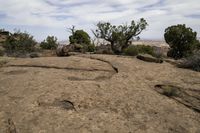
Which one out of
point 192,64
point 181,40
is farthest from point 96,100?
point 181,40

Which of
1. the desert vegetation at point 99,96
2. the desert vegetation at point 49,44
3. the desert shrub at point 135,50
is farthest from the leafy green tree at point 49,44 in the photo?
the desert vegetation at point 99,96

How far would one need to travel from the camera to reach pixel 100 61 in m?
11.8

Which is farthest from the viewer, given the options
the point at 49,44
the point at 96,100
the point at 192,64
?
the point at 49,44

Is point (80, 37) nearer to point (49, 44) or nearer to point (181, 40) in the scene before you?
point (49, 44)

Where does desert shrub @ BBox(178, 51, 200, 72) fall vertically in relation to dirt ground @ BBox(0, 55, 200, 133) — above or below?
above

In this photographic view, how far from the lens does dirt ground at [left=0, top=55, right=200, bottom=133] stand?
5.63 m

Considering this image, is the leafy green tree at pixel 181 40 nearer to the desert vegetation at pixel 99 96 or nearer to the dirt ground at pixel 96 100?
the desert vegetation at pixel 99 96

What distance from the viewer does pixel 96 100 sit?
691 cm

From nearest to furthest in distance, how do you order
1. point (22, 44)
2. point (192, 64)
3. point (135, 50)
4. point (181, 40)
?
point (192, 64), point (135, 50), point (181, 40), point (22, 44)

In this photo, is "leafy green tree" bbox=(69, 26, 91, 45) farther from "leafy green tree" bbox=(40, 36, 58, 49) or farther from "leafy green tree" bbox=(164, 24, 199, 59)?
"leafy green tree" bbox=(164, 24, 199, 59)

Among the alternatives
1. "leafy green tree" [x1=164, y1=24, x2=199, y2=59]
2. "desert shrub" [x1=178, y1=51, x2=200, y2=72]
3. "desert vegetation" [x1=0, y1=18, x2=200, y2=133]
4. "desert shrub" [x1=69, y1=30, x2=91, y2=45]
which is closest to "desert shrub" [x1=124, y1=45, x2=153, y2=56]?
"leafy green tree" [x1=164, y1=24, x2=199, y2=59]

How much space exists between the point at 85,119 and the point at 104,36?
38.4 meters

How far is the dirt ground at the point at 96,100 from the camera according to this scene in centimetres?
563

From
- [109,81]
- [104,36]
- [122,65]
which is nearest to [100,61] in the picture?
[122,65]
